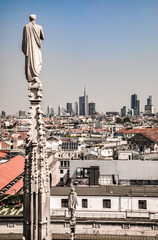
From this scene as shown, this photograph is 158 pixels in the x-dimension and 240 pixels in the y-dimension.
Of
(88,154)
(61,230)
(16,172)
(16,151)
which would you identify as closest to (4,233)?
(61,230)

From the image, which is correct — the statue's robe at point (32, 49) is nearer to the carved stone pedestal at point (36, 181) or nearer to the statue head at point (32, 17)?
the statue head at point (32, 17)

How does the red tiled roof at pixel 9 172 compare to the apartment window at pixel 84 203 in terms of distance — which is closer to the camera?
the apartment window at pixel 84 203

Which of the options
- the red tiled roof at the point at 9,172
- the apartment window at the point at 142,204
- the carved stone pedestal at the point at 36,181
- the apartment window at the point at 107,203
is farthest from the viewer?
the red tiled roof at the point at 9,172

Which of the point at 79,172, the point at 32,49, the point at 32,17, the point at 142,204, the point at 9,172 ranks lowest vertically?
the point at 142,204

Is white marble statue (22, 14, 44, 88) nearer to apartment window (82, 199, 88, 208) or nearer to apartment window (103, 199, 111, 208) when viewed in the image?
apartment window (82, 199, 88, 208)

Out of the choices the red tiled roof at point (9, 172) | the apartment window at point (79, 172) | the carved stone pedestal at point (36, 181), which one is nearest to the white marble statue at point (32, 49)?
the carved stone pedestal at point (36, 181)

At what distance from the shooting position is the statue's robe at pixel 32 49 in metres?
6.02

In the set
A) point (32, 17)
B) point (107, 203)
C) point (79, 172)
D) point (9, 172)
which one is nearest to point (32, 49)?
point (32, 17)

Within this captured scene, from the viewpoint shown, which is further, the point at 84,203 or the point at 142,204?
the point at 84,203

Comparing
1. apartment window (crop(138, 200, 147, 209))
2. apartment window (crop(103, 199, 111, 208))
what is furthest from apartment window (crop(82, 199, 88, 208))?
apartment window (crop(138, 200, 147, 209))

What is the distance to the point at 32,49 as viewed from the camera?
238 inches

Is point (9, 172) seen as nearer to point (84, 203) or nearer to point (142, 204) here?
point (84, 203)

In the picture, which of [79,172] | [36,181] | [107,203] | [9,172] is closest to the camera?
[36,181]

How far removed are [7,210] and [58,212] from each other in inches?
150
